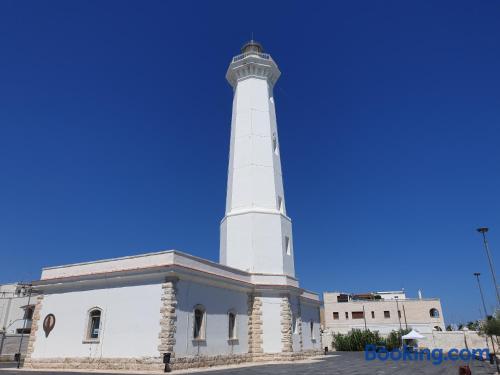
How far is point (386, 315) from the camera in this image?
45.7m

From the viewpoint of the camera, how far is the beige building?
44.9 metres

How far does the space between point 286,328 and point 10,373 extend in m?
12.8

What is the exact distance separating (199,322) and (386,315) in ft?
114

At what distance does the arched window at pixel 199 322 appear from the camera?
17.3 metres

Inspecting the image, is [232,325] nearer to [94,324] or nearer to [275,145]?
[94,324]

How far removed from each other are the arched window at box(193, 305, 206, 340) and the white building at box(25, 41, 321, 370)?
5 centimetres

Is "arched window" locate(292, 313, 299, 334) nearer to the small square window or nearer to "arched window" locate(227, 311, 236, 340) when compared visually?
"arched window" locate(227, 311, 236, 340)

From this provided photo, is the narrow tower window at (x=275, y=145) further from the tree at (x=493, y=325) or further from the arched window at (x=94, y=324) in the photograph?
the tree at (x=493, y=325)

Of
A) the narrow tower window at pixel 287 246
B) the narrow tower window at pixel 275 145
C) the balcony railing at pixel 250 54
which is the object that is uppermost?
the balcony railing at pixel 250 54

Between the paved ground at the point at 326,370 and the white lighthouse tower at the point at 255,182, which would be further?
the white lighthouse tower at the point at 255,182

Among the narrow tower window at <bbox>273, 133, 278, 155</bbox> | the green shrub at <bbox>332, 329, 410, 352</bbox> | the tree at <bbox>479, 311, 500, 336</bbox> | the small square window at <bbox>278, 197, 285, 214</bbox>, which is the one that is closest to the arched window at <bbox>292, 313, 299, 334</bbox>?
the small square window at <bbox>278, 197, 285, 214</bbox>

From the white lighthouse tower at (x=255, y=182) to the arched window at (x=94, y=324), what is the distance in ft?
26.1

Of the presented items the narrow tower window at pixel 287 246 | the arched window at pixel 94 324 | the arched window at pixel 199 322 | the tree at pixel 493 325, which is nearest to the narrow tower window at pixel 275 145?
the narrow tower window at pixel 287 246

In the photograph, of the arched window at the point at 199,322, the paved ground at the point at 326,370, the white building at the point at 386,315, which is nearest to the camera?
the paved ground at the point at 326,370
